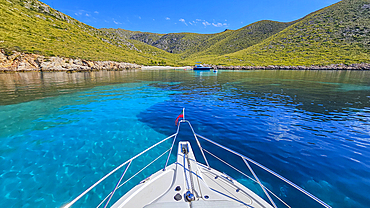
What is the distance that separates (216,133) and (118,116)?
31.9 ft

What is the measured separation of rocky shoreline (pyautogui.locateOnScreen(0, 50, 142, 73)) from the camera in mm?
48938

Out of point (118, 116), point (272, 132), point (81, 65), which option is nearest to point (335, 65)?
point (272, 132)

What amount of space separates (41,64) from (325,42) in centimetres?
18129

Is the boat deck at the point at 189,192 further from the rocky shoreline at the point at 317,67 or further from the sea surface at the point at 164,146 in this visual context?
the rocky shoreline at the point at 317,67

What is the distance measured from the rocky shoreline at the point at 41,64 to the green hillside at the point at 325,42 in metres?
99.8

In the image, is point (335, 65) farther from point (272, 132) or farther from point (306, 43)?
point (272, 132)

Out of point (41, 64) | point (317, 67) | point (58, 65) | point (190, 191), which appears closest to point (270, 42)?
point (317, 67)

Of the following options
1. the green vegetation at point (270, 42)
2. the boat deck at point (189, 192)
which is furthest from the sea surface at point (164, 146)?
the green vegetation at point (270, 42)

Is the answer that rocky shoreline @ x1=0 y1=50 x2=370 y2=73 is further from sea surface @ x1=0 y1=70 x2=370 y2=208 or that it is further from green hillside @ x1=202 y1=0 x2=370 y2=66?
sea surface @ x1=0 y1=70 x2=370 y2=208

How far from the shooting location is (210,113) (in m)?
14.1

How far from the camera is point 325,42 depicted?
10694cm

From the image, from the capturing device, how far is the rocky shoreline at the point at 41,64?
48.9 metres

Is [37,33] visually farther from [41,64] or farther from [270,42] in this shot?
[270,42]

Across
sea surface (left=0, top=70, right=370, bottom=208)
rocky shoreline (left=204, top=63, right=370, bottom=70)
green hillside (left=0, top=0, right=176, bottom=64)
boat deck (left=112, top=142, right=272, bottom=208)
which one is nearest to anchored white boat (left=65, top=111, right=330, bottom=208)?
boat deck (left=112, top=142, right=272, bottom=208)
